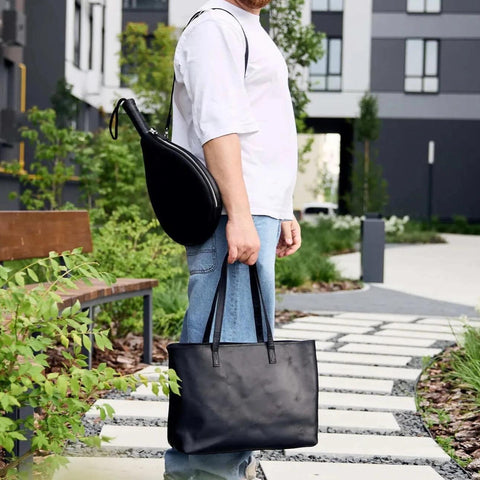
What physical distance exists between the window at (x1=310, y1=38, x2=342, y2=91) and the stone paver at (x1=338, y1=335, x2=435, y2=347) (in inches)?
1244

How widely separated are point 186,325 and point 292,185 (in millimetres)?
604

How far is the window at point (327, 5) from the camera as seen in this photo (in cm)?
3944

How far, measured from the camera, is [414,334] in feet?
27.7

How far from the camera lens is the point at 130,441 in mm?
4492

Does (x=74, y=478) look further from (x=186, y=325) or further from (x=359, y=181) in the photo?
(x=359, y=181)

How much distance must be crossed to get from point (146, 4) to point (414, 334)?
32.5 metres

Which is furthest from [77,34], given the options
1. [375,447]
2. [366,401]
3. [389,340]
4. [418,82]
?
[375,447]

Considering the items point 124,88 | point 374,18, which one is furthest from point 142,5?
point 374,18

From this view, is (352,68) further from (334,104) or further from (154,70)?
(154,70)

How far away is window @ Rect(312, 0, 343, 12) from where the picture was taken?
39.4 meters

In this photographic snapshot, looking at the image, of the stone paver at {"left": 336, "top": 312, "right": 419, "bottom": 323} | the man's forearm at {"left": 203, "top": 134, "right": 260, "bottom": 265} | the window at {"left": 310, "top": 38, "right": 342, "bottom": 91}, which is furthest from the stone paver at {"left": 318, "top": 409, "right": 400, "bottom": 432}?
the window at {"left": 310, "top": 38, "right": 342, "bottom": 91}

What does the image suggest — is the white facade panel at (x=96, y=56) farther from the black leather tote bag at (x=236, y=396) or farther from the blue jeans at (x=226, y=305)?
the black leather tote bag at (x=236, y=396)

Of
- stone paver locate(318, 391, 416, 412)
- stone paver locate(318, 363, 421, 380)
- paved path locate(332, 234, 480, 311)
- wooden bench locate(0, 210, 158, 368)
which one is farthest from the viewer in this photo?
paved path locate(332, 234, 480, 311)

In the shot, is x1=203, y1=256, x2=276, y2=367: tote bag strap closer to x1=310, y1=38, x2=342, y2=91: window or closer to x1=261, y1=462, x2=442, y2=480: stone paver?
x1=261, y1=462, x2=442, y2=480: stone paver
